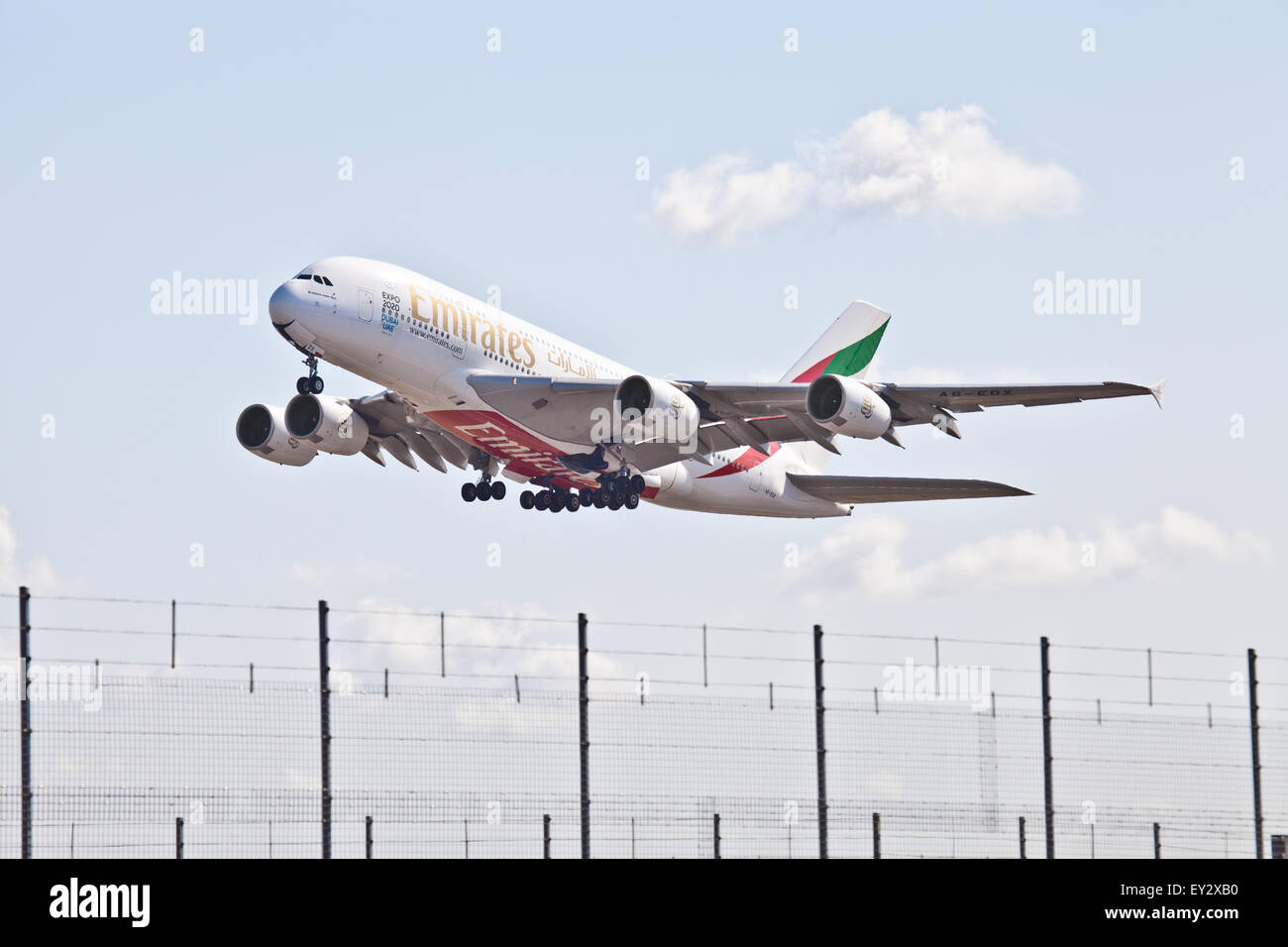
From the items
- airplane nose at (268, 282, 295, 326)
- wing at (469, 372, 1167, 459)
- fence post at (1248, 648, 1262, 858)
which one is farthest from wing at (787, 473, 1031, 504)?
fence post at (1248, 648, 1262, 858)

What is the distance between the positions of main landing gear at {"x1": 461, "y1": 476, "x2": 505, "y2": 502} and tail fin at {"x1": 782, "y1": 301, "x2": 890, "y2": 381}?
11047 mm

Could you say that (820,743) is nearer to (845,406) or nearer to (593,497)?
(845,406)

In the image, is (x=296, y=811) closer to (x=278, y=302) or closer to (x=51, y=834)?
(x=51, y=834)

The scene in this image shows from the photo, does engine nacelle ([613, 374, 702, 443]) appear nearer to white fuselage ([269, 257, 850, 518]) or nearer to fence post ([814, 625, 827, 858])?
white fuselage ([269, 257, 850, 518])

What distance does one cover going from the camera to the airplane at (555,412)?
33406mm

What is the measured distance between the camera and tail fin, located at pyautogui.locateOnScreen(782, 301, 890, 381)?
1918 inches

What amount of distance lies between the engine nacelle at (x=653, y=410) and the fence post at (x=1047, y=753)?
1763 cm

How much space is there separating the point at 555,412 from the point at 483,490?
605 cm

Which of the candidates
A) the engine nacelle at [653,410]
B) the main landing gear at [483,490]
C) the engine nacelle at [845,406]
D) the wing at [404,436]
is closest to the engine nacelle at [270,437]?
the wing at [404,436]

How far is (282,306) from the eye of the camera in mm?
32469

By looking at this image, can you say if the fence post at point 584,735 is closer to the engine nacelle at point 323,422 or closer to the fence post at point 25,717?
the fence post at point 25,717

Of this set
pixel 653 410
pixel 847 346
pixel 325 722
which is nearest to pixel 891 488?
pixel 847 346
